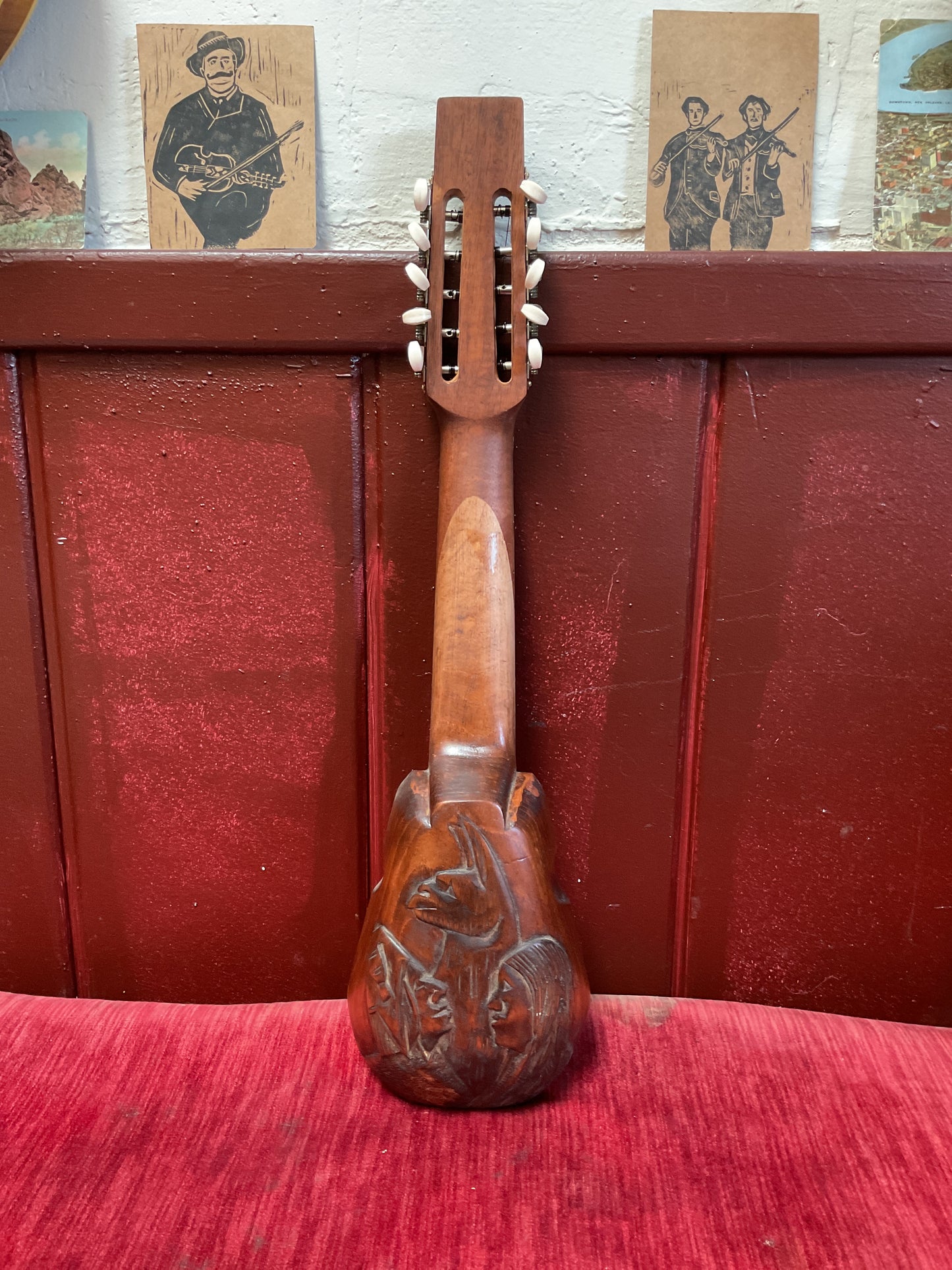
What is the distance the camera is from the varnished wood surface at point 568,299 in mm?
722

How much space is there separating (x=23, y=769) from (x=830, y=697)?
0.74 m

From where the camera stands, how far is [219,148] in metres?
0.75

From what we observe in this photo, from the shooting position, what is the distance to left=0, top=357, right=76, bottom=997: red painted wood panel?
781mm

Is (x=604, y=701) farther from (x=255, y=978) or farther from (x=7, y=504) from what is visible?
(x=7, y=504)

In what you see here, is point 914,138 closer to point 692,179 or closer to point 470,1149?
point 692,179

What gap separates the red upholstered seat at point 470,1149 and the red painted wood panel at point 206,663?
0.09 meters

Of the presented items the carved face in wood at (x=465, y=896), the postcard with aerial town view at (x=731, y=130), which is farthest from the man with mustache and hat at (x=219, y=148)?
the carved face in wood at (x=465, y=896)

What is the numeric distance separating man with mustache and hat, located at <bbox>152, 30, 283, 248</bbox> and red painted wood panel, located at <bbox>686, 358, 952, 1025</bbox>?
433mm

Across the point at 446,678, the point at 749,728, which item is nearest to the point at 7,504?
the point at 446,678

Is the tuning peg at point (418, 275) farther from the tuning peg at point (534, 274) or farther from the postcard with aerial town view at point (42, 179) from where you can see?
the postcard with aerial town view at point (42, 179)

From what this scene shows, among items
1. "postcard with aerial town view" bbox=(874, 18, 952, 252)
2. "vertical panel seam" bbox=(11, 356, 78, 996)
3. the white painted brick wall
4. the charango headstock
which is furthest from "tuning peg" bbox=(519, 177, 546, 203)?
Answer: "vertical panel seam" bbox=(11, 356, 78, 996)

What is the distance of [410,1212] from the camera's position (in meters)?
0.56

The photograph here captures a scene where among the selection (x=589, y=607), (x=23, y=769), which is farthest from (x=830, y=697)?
(x=23, y=769)

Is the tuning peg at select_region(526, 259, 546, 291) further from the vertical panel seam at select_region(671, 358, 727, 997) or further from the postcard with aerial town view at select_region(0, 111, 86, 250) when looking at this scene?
the postcard with aerial town view at select_region(0, 111, 86, 250)
